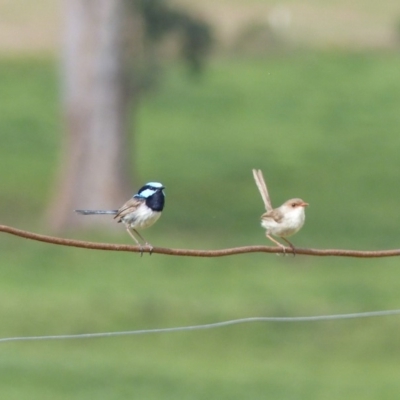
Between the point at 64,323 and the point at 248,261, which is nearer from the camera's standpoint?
the point at 64,323

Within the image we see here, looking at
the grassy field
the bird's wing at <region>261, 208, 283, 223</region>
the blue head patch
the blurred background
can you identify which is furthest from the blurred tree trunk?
the blue head patch

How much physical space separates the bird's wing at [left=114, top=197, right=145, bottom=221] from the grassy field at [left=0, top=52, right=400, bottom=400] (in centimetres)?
632

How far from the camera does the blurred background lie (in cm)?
1534

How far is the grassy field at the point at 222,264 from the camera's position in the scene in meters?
14.8

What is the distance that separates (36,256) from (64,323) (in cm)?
455

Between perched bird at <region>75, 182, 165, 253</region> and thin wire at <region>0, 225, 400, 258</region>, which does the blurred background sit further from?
thin wire at <region>0, 225, 400, 258</region>

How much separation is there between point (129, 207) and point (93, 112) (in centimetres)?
1716

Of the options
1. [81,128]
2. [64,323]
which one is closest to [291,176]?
[81,128]

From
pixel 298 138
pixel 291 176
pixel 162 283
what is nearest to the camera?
pixel 162 283

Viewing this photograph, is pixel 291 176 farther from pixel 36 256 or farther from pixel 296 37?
pixel 296 37

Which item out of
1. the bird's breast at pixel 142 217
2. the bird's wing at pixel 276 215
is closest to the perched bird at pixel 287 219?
the bird's wing at pixel 276 215

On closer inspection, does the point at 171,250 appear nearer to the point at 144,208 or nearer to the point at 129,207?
the point at 144,208

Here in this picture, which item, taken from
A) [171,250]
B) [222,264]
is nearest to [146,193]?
[171,250]

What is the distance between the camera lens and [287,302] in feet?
59.0
